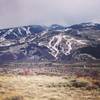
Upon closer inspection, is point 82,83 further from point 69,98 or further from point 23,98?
point 23,98

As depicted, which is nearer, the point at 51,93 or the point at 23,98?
the point at 23,98

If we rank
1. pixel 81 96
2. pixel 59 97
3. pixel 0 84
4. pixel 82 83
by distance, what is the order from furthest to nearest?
pixel 82 83 < pixel 0 84 < pixel 81 96 < pixel 59 97

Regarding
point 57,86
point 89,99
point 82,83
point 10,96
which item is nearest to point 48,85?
point 57,86

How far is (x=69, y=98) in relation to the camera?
34531 mm

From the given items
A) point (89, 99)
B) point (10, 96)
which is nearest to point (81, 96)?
point (89, 99)

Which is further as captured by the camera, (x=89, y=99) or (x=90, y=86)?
(x=90, y=86)

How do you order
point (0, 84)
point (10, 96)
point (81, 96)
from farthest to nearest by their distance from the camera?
point (0, 84) → point (81, 96) → point (10, 96)

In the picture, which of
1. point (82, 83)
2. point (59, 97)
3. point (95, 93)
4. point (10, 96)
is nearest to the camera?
point (10, 96)

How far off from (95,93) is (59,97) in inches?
266

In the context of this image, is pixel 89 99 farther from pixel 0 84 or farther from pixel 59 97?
pixel 0 84

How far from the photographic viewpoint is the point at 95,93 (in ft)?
128

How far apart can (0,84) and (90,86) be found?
1306 cm

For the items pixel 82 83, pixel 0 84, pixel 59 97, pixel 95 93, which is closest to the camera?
pixel 59 97

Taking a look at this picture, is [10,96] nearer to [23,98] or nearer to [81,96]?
[23,98]
